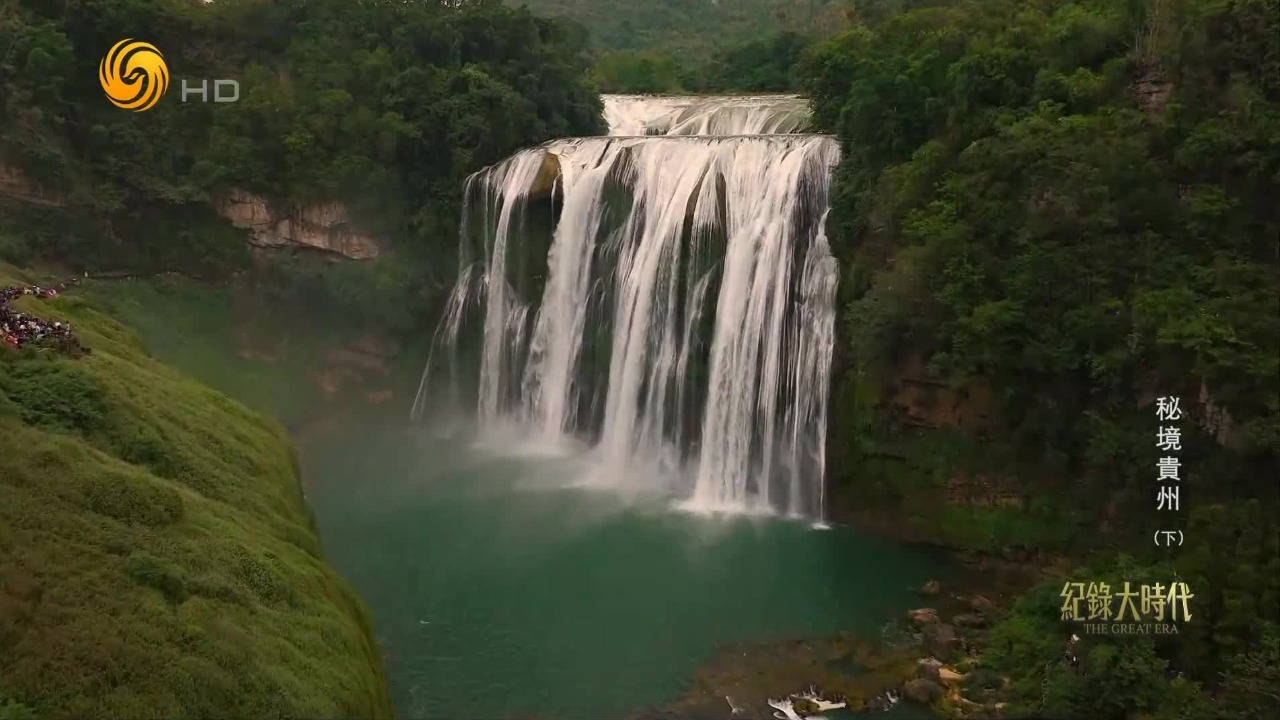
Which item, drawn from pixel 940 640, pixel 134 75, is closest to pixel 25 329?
pixel 940 640

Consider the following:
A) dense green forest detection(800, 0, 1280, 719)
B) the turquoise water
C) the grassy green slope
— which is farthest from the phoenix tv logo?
dense green forest detection(800, 0, 1280, 719)

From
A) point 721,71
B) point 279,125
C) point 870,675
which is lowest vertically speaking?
point 870,675

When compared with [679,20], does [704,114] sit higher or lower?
lower

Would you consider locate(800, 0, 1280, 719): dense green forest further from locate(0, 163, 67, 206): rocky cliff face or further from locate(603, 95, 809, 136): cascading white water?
locate(0, 163, 67, 206): rocky cliff face

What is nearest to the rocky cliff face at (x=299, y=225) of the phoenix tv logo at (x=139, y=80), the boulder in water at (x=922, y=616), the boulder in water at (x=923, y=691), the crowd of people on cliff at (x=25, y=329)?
the phoenix tv logo at (x=139, y=80)

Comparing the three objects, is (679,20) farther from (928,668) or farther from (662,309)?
(928,668)

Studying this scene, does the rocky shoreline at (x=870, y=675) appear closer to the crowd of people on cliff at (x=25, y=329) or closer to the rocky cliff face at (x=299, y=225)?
the crowd of people on cliff at (x=25, y=329)

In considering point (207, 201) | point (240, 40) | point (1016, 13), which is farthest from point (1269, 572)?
point (240, 40)
